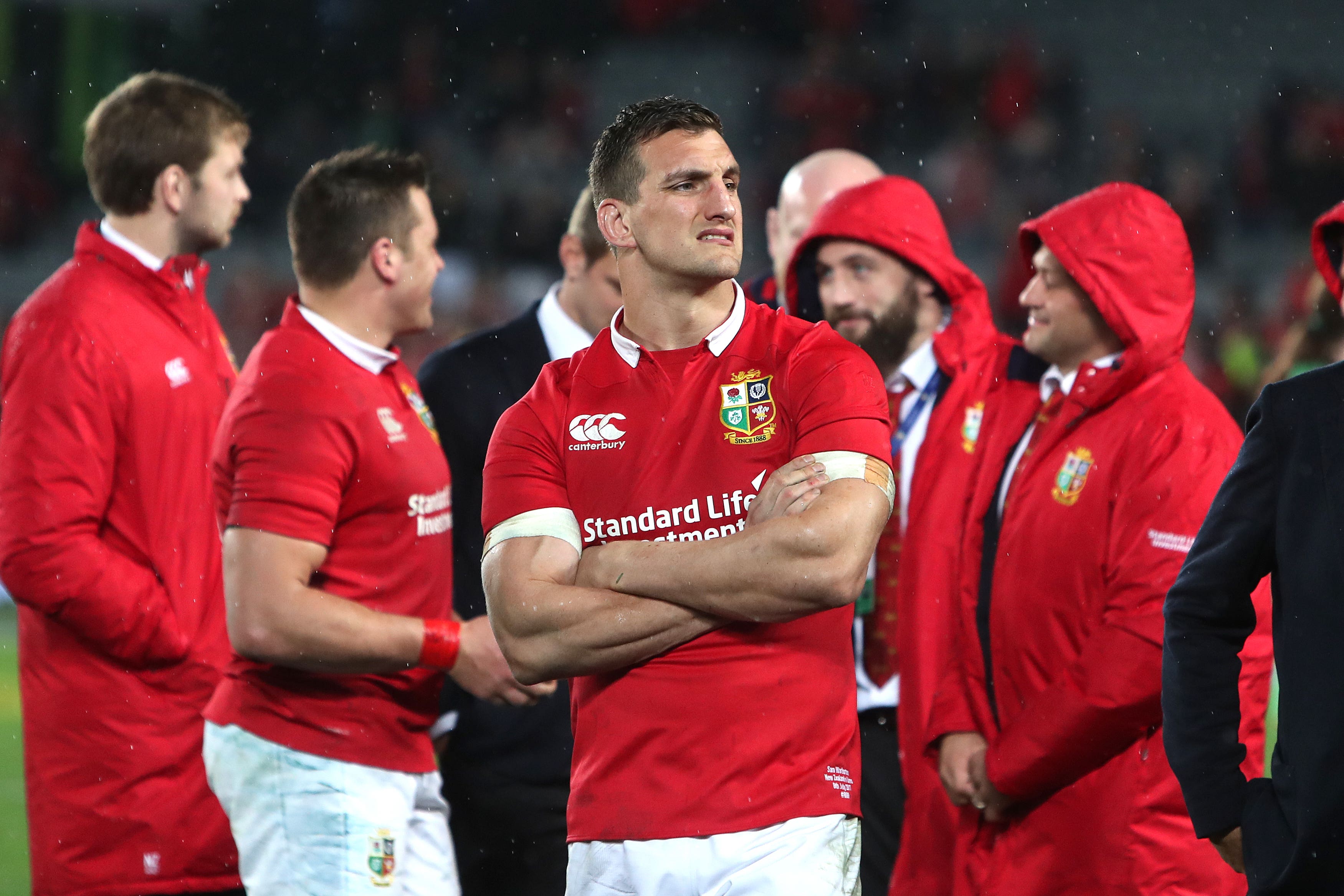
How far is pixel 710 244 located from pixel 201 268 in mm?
2122

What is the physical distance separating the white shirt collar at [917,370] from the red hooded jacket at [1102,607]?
0.62 metres

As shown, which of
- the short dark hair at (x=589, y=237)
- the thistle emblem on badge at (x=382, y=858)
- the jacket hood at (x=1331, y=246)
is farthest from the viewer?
the short dark hair at (x=589, y=237)

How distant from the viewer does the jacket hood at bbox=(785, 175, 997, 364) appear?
468 centimetres

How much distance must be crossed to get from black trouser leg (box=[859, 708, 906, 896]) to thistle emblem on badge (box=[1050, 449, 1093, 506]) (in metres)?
0.98

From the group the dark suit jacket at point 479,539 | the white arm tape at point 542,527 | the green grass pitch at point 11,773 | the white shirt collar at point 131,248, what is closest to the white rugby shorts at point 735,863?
the white arm tape at point 542,527

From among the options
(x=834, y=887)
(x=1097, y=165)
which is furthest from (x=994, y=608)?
(x=1097, y=165)

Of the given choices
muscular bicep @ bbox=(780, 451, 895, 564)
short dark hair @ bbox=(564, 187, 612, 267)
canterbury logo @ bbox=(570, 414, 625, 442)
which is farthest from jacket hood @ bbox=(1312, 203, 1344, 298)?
short dark hair @ bbox=(564, 187, 612, 267)

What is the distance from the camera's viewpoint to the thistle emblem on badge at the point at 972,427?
4234 millimetres

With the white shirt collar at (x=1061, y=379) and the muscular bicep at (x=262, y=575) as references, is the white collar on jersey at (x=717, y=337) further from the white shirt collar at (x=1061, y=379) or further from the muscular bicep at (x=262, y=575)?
the white shirt collar at (x=1061, y=379)

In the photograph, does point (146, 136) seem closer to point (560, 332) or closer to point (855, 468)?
point (560, 332)

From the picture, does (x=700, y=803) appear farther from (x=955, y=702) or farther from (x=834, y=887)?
(x=955, y=702)

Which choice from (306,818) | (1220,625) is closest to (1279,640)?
(1220,625)

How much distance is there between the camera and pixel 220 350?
14.3 ft

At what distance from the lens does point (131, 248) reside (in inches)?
165
